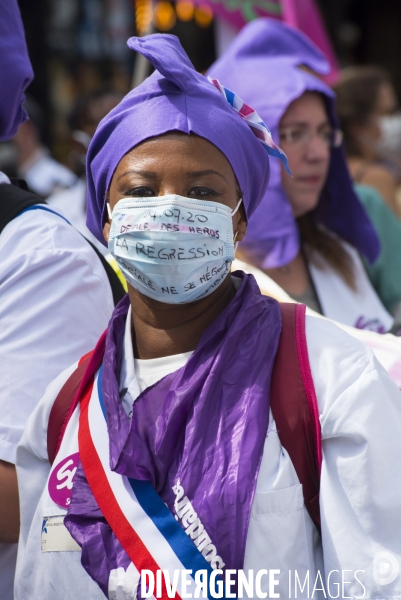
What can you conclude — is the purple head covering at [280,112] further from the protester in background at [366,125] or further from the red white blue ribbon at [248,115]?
the protester in background at [366,125]

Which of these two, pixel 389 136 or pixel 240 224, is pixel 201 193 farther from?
pixel 389 136

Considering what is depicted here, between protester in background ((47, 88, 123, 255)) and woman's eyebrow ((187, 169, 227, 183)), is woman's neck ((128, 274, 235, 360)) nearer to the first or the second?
woman's eyebrow ((187, 169, 227, 183))

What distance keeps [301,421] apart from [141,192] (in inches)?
26.1

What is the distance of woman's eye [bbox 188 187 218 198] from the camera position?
1.93m

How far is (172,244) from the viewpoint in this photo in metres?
1.88

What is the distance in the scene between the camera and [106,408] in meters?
1.94

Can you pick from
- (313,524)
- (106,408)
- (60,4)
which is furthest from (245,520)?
(60,4)

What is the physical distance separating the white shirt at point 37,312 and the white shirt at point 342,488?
0.55 m

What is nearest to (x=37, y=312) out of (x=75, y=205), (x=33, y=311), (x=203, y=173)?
(x=33, y=311)

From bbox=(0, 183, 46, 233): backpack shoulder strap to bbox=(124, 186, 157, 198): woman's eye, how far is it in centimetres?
52

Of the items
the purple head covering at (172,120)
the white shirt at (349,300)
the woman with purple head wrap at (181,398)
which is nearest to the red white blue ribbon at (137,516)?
the woman with purple head wrap at (181,398)

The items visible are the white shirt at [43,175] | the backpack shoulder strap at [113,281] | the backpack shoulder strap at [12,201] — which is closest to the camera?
the backpack shoulder strap at [12,201]

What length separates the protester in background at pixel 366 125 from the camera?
18.2 feet

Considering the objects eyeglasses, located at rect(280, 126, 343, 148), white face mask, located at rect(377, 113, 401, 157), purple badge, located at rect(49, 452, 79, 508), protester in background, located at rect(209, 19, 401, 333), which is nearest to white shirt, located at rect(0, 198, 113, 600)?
purple badge, located at rect(49, 452, 79, 508)
